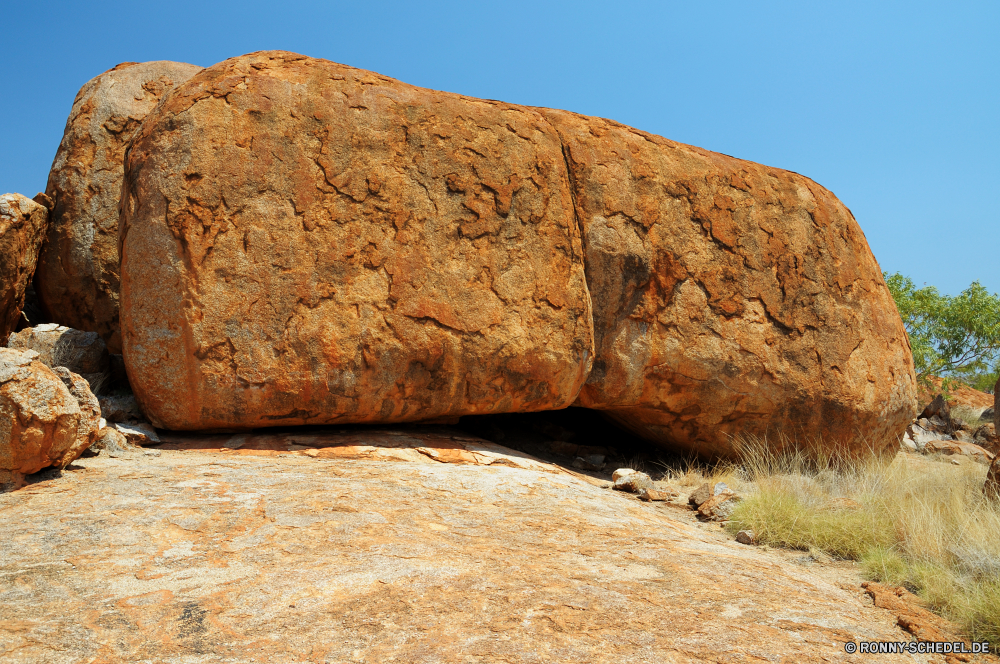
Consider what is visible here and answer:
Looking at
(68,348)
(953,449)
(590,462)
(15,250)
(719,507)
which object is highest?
(15,250)

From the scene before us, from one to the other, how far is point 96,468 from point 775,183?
499 centimetres

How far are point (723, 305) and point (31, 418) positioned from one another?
422 cm

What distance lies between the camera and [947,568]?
9.00ft

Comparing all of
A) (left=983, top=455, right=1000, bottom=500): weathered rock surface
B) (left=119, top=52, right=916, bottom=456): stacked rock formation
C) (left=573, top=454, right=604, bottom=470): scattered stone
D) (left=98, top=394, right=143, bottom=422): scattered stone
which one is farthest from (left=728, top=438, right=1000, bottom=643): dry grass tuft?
(left=98, top=394, right=143, bottom=422): scattered stone

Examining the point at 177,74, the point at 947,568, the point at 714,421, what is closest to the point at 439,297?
the point at 714,421

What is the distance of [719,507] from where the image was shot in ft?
12.6

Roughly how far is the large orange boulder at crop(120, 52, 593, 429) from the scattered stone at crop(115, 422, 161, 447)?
11cm

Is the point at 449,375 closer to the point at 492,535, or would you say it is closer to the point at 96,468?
the point at 492,535

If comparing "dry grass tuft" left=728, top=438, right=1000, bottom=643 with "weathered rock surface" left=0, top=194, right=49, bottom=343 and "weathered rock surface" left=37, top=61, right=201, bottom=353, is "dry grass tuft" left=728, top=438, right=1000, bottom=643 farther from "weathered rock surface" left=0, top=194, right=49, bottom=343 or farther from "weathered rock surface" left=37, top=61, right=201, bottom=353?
"weathered rock surface" left=0, top=194, right=49, bottom=343

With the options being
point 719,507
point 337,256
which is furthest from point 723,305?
point 337,256

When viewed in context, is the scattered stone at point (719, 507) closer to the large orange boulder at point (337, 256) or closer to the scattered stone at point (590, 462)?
the large orange boulder at point (337, 256)

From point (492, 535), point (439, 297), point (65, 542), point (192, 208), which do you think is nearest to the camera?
point (65, 542)

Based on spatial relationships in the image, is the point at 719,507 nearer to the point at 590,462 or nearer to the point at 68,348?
the point at 590,462

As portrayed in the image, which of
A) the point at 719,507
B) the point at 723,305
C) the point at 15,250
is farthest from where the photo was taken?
the point at 723,305
